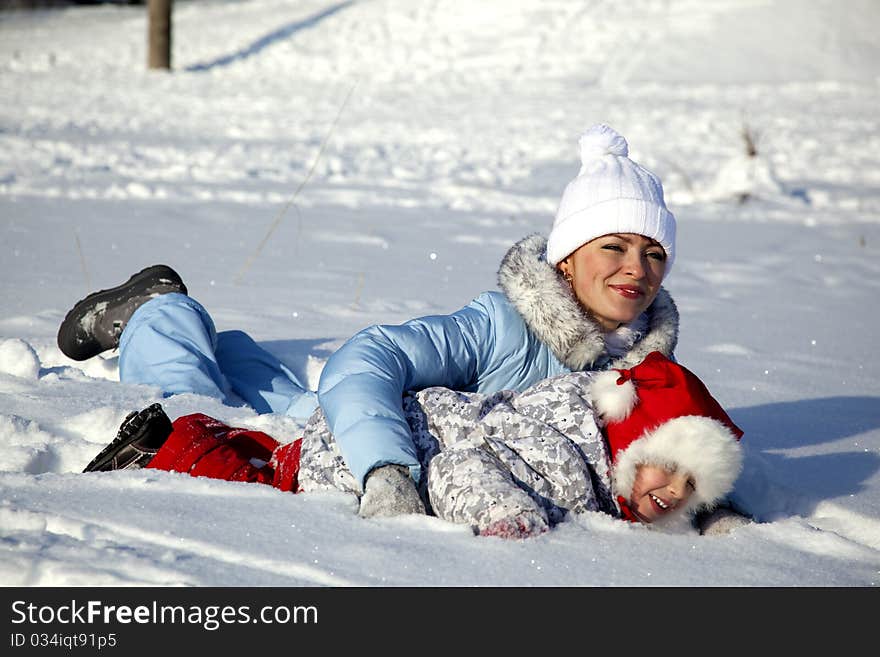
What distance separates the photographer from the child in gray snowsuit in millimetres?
2334

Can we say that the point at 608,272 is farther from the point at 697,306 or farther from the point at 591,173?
the point at 697,306

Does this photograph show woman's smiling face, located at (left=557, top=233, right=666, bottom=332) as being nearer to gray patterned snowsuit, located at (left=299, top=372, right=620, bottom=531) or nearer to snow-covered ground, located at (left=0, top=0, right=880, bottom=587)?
gray patterned snowsuit, located at (left=299, top=372, right=620, bottom=531)

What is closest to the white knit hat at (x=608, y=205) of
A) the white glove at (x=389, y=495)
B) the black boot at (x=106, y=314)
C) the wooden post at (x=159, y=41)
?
the white glove at (x=389, y=495)

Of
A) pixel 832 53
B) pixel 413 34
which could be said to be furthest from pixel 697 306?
pixel 413 34

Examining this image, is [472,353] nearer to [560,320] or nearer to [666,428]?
[560,320]

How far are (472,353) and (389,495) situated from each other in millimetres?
537

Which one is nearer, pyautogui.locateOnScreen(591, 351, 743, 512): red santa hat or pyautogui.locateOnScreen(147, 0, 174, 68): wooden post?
pyautogui.locateOnScreen(591, 351, 743, 512): red santa hat

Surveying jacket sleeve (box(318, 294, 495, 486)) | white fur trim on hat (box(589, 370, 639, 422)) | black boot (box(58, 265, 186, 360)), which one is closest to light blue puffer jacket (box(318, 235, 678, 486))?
jacket sleeve (box(318, 294, 495, 486))

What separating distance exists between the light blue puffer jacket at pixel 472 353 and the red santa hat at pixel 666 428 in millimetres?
215

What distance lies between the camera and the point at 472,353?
8.75ft

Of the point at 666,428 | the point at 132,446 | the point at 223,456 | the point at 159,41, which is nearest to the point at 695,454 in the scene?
the point at 666,428

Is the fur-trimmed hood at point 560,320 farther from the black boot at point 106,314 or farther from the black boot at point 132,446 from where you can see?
the black boot at point 106,314

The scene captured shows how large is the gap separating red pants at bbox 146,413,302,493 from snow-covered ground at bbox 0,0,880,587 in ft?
0.57
